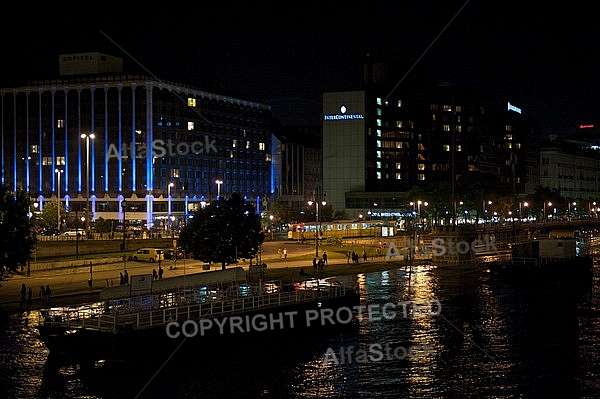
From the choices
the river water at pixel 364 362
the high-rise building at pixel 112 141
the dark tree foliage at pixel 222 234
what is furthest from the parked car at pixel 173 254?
the high-rise building at pixel 112 141

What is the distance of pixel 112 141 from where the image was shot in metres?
149

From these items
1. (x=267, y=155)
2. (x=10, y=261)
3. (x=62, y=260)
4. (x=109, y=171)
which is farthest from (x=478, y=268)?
(x=267, y=155)

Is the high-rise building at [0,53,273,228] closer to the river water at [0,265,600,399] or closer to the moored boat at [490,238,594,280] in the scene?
the moored boat at [490,238,594,280]

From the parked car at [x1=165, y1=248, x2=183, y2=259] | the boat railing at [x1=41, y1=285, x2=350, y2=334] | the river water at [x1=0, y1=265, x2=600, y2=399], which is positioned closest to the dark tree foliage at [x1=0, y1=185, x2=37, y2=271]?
the river water at [x1=0, y1=265, x2=600, y2=399]

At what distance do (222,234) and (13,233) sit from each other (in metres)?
19.4

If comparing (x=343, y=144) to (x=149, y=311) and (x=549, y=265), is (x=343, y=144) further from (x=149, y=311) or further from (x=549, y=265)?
(x=149, y=311)

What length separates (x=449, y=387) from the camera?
119 ft

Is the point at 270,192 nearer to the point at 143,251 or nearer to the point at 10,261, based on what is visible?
the point at 143,251

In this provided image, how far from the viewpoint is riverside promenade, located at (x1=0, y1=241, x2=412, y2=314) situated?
191ft

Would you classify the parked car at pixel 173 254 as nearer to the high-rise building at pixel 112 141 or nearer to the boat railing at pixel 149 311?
the boat railing at pixel 149 311

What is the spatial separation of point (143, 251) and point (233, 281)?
28.1 meters

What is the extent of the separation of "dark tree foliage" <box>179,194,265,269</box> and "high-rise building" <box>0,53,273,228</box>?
74.0 metres

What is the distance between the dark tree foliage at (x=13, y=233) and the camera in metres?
57.5

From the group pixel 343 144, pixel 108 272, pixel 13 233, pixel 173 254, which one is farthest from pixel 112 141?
pixel 13 233
